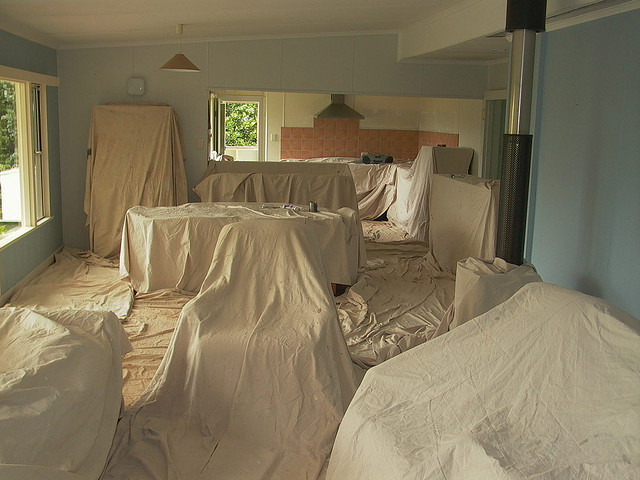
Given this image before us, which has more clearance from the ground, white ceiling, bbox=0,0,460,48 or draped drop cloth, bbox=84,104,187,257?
white ceiling, bbox=0,0,460,48

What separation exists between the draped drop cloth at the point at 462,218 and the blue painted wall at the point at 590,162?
0.65 metres

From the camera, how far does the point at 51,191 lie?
7.55 meters

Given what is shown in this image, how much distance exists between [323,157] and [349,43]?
3.70m

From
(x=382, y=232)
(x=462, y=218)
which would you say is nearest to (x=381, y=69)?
(x=382, y=232)

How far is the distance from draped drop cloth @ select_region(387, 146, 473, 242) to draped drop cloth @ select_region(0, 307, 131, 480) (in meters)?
5.77

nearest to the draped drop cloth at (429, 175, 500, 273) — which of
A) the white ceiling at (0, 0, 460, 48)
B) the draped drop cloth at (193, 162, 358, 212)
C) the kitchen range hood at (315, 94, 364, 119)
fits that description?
the draped drop cloth at (193, 162, 358, 212)

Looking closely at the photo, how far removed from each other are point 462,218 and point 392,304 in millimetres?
1264

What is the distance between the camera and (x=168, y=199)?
7.71 m

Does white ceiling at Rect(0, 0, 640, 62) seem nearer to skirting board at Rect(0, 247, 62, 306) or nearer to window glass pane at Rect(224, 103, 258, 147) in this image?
skirting board at Rect(0, 247, 62, 306)

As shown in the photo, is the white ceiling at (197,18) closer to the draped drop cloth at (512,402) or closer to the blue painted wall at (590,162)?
the blue painted wall at (590,162)

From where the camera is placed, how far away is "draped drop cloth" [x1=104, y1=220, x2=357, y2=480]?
3203mm

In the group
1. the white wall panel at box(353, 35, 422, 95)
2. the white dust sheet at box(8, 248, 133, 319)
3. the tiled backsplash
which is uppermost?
the white wall panel at box(353, 35, 422, 95)

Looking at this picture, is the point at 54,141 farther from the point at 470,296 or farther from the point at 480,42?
the point at 470,296

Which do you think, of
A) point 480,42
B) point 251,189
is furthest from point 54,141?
point 480,42
